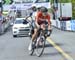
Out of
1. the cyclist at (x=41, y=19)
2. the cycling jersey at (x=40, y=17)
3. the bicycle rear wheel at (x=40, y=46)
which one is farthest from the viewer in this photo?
the cycling jersey at (x=40, y=17)

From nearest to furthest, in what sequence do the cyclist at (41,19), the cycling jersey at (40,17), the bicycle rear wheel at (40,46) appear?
the bicycle rear wheel at (40,46)
the cyclist at (41,19)
the cycling jersey at (40,17)

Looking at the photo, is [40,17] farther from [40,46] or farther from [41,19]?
[40,46]

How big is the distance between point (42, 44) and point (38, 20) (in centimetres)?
115

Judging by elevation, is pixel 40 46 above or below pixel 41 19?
below

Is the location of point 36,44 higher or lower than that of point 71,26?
higher

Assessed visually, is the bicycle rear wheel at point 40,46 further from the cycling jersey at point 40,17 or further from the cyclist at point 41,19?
the cycling jersey at point 40,17

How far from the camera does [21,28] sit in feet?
102

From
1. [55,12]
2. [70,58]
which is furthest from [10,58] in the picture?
[55,12]

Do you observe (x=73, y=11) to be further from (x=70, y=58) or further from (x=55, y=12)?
(x=70, y=58)

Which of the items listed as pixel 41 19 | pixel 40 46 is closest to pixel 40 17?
pixel 41 19

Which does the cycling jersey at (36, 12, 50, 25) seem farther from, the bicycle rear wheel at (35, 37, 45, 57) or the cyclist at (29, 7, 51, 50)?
the bicycle rear wheel at (35, 37, 45, 57)

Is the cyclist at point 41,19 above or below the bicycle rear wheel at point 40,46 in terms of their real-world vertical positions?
above

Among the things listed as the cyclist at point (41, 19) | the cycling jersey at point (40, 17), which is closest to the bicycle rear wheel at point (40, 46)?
the cyclist at point (41, 19)

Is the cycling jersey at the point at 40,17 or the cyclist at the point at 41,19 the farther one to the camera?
the cycling jersey at the point at 40,17
